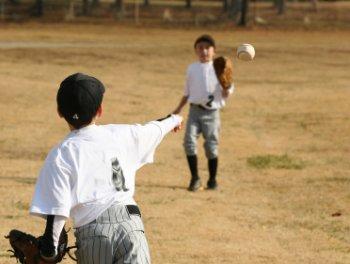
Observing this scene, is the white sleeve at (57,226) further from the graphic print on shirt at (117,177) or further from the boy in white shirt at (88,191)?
the graphic print on shirt at (117,177)

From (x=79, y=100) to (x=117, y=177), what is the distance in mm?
475

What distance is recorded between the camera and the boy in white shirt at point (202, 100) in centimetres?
1354

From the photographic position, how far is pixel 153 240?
10.6m

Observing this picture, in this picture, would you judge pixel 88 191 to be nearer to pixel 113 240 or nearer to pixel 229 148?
pixel 113 240

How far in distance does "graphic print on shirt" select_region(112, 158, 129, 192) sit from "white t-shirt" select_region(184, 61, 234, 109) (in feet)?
25.5

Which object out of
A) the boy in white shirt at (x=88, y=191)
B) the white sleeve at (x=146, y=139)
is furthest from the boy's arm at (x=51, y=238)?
the white sleeve at (x=146, y=139)

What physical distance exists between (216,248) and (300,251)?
2.73 ft

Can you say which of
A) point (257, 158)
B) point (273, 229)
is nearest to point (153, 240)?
point (273, 229)

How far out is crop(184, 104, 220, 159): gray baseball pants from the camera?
13664mm

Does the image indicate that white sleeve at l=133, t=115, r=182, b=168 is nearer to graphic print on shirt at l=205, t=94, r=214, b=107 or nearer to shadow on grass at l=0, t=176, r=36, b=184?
graphic print on shirt at l=205, t=94, r=214, b=107

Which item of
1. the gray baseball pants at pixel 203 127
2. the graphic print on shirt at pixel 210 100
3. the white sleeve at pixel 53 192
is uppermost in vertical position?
the white sleeve at pixel 53 192

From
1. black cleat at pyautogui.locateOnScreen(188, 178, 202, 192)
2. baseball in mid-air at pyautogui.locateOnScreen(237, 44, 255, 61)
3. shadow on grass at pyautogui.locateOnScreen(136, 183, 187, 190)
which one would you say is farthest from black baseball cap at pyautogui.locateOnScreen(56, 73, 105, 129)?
shadow on grass at pyautogui.locateOnScreen(136, 183, 187, 190)

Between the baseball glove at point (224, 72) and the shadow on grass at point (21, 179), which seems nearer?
the baseball glove at point (224, 72)

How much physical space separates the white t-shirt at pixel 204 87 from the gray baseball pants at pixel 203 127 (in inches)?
5.0
